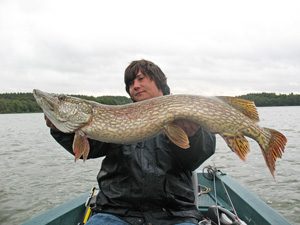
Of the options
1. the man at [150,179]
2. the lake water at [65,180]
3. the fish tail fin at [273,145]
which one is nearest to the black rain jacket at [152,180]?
the man at [150,179]

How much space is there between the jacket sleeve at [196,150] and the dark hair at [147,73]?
69cm

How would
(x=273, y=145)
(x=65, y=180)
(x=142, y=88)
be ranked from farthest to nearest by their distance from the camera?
1. (x=65, y=180)
2. (x=142, y=88)
3. (x=273, y=145)

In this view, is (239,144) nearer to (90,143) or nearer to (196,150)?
(196,150)

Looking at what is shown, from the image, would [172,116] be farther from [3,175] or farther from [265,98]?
[265,98]

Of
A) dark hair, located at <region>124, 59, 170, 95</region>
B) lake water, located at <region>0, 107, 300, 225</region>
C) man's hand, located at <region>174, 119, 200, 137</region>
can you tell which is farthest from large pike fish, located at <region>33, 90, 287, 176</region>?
lake water, located at <region>0, 107, 300, 225</region>

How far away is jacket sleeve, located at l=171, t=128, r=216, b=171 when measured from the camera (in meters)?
2.80

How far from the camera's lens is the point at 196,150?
280cm

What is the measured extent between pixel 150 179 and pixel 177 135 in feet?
1.45

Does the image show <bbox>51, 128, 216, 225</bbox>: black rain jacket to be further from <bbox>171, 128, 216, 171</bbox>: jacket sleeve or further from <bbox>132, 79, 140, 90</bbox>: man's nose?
<bbox>132, 79, 140, 90</bbox>: man's nose

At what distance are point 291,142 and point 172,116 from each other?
51.3ft

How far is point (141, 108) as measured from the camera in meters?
2.71

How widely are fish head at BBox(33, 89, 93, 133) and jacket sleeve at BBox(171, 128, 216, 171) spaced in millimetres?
799

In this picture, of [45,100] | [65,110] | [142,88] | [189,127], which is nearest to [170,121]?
[189,127]

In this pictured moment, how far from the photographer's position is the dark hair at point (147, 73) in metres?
3.22
